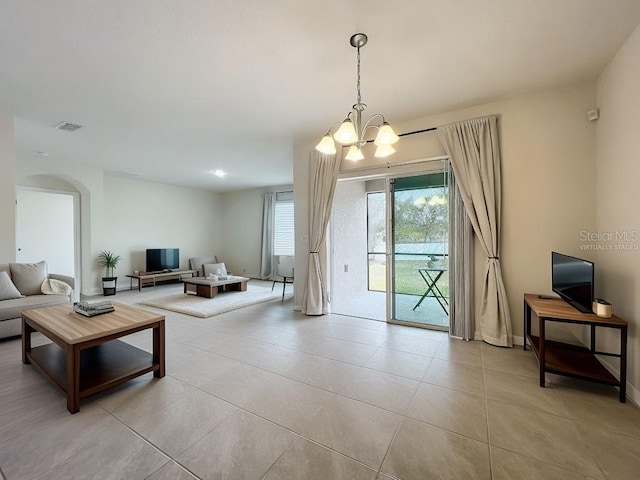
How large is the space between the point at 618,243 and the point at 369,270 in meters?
3.64

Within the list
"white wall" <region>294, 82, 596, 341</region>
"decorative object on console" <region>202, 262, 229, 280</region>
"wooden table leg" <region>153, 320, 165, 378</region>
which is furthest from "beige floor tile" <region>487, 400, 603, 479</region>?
"decorative object on console" <region>202, 262, 229, 280</region>

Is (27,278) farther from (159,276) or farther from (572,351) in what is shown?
(572,351)

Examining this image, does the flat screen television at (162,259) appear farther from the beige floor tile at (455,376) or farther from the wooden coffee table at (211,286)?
the beige floor tile at (455,376)

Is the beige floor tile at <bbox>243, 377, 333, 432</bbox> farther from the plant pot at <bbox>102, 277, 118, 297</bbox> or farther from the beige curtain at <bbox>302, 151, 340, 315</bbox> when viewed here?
the plant pot at <bbox>102, 277, 118, 297</bbox>

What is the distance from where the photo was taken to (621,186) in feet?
7.32

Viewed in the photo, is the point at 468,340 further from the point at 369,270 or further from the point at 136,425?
the point at 136,425

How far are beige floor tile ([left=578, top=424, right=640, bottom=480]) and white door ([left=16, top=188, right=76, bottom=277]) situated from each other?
26.7 ft

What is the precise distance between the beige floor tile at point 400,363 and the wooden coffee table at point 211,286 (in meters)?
3.70

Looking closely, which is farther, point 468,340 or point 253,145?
point 253,145

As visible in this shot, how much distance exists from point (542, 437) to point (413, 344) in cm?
147

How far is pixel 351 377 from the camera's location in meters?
2.38

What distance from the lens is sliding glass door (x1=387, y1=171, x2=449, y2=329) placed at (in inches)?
140

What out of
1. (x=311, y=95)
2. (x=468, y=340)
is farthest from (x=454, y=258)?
(x=311, y=95)

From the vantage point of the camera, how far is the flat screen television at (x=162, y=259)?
268 inches
